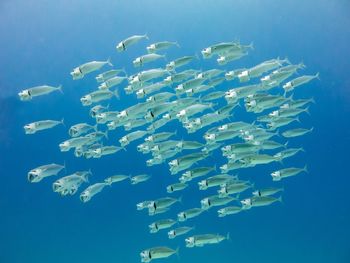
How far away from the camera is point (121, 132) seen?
1171 cm

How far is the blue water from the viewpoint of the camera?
11.0 m

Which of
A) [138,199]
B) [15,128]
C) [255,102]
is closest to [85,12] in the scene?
[15,128]

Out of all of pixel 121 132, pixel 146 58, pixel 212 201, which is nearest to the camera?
pixel 146 58

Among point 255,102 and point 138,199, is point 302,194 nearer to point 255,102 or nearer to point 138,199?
point 138,199

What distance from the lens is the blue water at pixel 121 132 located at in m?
11.0

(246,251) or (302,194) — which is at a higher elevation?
(302,194)

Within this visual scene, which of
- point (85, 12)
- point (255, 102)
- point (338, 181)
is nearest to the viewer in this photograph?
point (255, 102)

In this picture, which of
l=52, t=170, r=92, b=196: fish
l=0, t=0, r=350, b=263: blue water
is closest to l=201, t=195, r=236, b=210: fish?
l=52, t=170, r=92, b=196: fish

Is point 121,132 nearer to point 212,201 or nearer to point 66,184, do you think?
point 212,201

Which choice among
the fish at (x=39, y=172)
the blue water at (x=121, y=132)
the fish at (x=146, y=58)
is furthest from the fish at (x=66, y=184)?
the blue water at (x=121, y=132)

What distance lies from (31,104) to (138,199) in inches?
151

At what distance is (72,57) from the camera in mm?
11195

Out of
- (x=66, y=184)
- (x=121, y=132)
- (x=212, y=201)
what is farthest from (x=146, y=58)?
(x=121, y=132)

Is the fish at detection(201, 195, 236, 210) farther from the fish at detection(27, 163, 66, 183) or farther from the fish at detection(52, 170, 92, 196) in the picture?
the fish at detection(27, 163, 66, 183)
